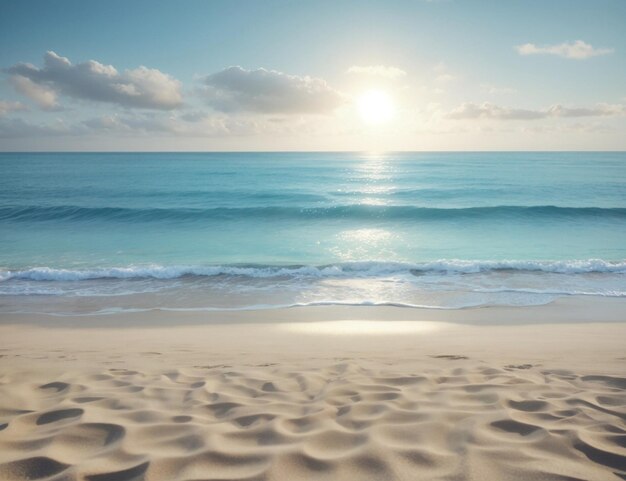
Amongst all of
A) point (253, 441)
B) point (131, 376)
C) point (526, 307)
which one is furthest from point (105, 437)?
point (526, 307)

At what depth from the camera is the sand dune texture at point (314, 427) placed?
7.68 feet

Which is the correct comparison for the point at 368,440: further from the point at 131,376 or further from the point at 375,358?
the point at 131,376

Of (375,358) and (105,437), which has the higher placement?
(105,437)

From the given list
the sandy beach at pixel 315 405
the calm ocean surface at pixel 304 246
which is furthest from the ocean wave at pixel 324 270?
the sandy beach at pixel 315 405

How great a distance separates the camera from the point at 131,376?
432 centimetres

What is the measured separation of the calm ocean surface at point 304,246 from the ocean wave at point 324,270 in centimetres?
5

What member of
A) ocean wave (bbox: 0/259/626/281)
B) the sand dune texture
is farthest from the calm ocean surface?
the sand dune texture

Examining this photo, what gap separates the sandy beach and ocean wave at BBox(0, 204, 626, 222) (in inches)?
724

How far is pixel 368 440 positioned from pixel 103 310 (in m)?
7.88

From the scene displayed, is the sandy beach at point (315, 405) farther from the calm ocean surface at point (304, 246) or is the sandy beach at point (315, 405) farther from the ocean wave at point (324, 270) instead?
the ocean wave at point (324, 270)

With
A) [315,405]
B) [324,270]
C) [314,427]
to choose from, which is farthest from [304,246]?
[314,427]

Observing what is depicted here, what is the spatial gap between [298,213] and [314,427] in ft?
75.6

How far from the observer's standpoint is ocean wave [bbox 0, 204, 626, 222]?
78.0 ft

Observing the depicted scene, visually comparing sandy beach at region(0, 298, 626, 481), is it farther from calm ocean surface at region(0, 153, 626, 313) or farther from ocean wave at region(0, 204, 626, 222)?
ocean wave at region(0, 204, 626, 222)
